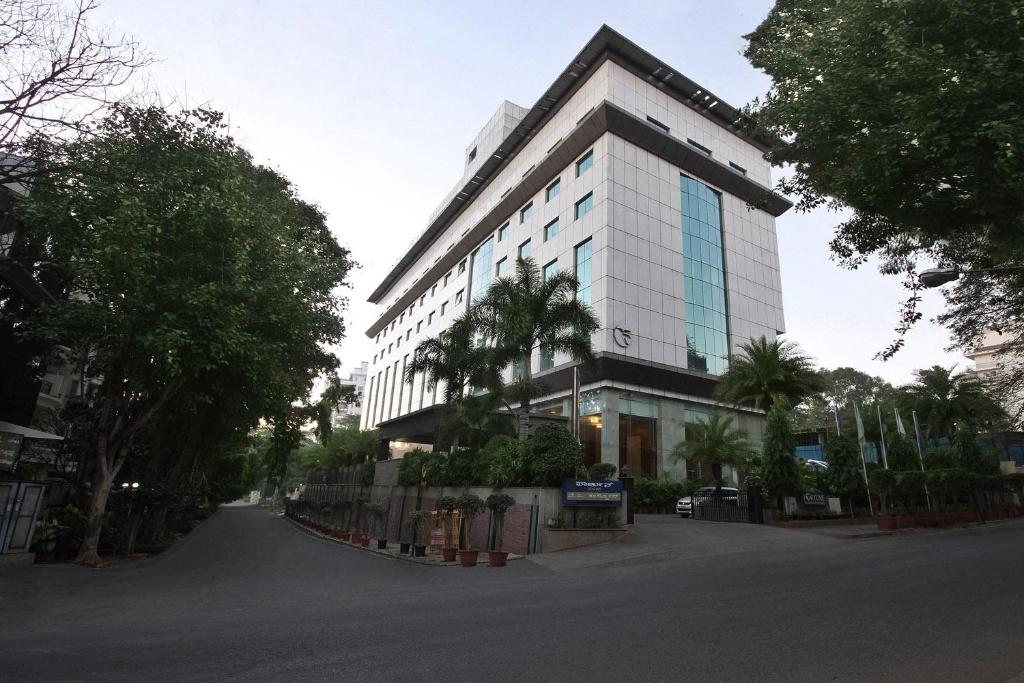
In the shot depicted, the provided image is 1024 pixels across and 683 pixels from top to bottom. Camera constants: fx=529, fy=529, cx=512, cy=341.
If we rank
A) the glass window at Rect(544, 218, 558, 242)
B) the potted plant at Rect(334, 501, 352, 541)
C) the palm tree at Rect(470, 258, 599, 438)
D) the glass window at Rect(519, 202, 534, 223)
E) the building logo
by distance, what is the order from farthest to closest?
the glass window at Rect(519, 202, 534, 223) < the glass window at Rect(544, 218, 558, 242) < the building logo < the potted plant at Rect(334, 501, 352, 541) < the palm tree at Rect(470, 258, 599, 438)

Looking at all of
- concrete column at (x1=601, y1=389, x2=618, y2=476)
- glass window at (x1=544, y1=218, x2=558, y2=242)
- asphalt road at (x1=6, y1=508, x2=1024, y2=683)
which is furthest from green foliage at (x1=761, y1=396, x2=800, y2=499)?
glass window at (x1=544, y1=218, x2=558, y2=242)

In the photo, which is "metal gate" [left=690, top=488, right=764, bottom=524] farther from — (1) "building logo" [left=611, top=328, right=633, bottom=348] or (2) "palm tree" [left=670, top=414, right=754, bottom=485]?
(1) "building logo" [left=611, top=328, right=633, bottom=348]

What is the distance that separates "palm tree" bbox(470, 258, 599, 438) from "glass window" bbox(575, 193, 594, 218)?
Result: 18.2m

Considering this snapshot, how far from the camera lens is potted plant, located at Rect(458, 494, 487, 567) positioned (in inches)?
610

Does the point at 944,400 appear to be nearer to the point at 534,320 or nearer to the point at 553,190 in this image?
the point at 553,190

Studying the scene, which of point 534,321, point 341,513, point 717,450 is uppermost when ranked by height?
point 534,321

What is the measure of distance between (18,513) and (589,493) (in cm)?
1611

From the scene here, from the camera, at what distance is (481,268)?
2167 inches

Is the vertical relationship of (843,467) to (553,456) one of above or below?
above

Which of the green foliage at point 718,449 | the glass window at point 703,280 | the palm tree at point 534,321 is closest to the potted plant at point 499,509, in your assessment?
the palm tree at point 534,321

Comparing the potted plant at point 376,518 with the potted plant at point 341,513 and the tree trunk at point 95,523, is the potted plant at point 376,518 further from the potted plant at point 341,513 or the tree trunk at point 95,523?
the tree trunk at point 95,523

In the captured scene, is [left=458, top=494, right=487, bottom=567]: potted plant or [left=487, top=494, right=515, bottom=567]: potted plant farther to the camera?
[left=487, top=494, right=515, bottom=567]: potted plant

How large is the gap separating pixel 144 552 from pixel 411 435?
3503cm

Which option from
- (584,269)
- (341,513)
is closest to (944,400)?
(584,269)
